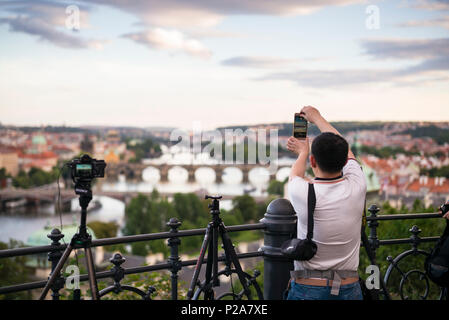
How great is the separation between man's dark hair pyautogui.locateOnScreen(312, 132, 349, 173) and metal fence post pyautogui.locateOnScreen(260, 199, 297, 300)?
151cm

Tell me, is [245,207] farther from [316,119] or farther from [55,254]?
[316,119]

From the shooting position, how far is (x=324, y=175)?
2.08 metres

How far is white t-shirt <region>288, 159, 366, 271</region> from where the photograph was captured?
2039mm

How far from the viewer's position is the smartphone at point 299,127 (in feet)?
7.93

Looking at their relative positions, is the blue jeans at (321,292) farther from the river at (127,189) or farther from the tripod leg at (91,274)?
the river at (127,189)

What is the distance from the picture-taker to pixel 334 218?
2.04m

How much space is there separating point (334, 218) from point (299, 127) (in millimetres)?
563

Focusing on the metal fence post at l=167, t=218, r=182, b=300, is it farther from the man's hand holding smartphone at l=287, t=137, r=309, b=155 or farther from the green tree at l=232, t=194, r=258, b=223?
the green tree at l=232, t=194, r=258, b=223

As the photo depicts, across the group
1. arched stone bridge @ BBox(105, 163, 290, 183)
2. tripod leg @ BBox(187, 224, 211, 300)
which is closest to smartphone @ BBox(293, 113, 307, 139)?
tripod leg @ BBox(187, 224, 211, 300)

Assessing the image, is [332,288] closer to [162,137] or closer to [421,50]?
[421,50]

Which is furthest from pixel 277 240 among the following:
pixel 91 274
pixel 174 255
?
pixel 91 274
